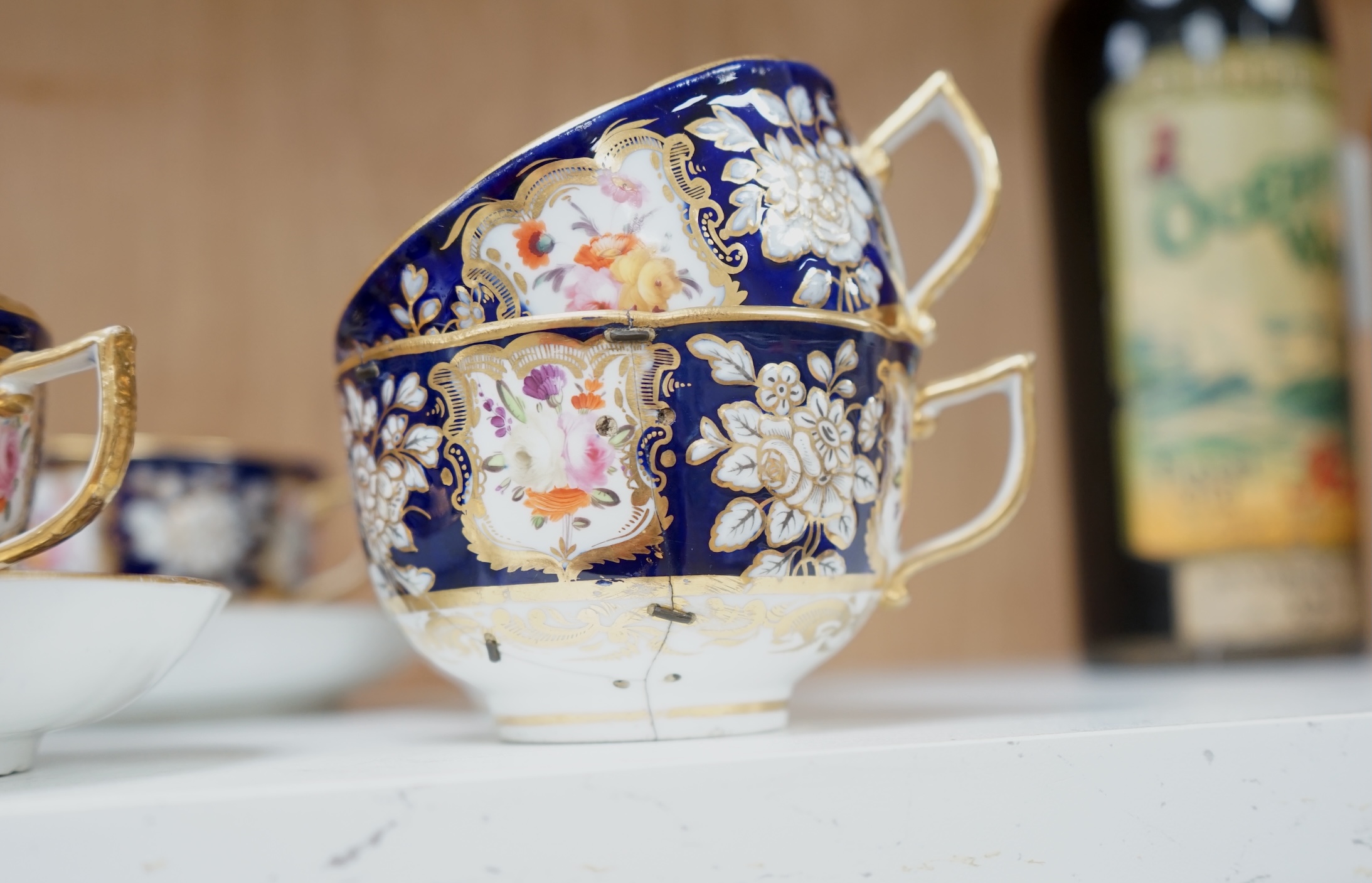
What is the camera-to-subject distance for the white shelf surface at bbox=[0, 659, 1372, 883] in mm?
265

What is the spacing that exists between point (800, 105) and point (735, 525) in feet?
0.47

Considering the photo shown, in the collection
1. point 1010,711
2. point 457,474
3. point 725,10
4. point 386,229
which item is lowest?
point 1010,711

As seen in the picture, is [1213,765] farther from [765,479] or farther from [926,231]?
[926,231]

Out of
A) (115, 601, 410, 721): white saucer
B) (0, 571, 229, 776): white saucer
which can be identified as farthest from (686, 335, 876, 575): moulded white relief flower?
(115, 601, 410, 721): white saucer

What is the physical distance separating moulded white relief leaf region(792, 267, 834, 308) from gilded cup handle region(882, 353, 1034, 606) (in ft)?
0.27

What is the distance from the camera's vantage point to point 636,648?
1.18 feet

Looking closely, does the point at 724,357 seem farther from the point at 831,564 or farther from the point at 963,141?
the point at 963,141

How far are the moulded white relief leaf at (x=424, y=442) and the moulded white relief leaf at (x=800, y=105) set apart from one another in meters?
0.15

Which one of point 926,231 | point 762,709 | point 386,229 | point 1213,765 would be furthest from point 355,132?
point 1213,765

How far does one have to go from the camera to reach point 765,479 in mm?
353

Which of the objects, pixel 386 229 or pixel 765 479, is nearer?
pixel 765 479

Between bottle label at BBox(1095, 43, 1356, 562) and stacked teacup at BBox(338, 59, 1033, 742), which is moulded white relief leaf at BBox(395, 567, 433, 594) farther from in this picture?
bottle label at BBox(1095, 43, 1356, 562)

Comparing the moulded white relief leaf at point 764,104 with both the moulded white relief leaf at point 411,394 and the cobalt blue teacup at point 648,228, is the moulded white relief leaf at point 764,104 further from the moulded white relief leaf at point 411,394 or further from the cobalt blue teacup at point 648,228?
the moulded white relief leaf at point 411,394

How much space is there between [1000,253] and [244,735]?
1.93 ft
